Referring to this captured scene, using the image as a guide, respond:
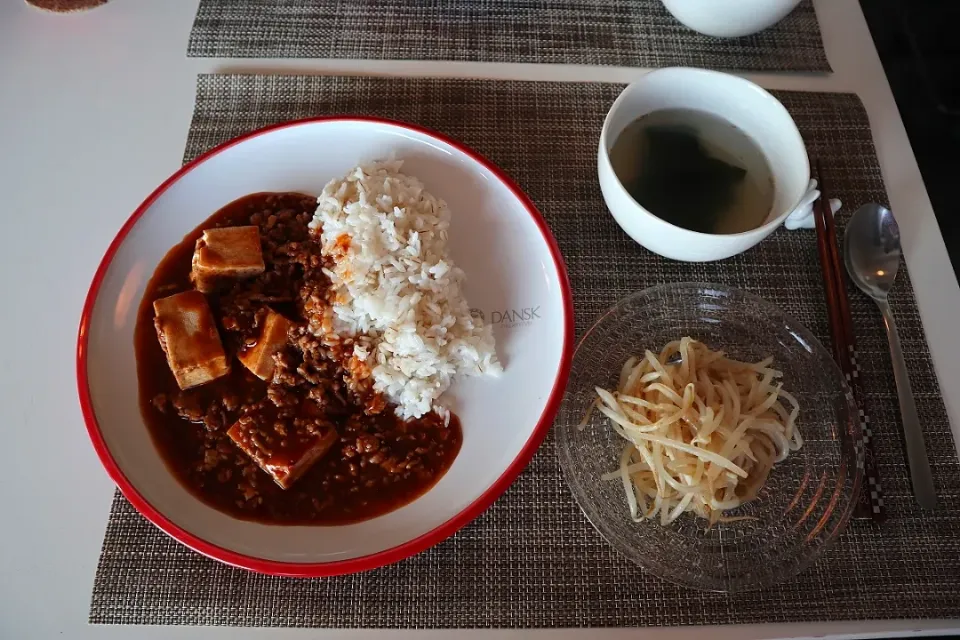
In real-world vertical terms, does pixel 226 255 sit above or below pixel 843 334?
above

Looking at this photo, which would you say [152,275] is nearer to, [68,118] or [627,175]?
[68,118]

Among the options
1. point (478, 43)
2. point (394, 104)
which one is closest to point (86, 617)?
point (394, 104)

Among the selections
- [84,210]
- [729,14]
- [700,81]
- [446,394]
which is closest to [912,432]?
[700,81]

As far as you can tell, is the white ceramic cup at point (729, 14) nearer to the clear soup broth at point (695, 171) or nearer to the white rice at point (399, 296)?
the clear soup broth at point (695, 171)

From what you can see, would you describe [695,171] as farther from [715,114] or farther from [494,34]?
[494,34]

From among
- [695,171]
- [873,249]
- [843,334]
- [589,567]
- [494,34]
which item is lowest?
[589,567]

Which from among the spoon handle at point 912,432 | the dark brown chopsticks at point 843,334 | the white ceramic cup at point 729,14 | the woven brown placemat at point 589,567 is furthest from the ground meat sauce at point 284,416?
the white ceramic cup at point 729,14
